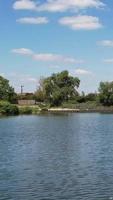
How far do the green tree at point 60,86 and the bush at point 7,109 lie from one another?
42748 mm

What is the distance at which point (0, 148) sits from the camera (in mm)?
45938

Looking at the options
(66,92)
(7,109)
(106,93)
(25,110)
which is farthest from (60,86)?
(7,109)

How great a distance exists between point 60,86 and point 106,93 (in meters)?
18.4

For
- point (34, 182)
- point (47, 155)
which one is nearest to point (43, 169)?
point (34, 182)

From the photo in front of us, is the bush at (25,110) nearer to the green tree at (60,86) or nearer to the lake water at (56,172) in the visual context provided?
the green tree at (60,86)

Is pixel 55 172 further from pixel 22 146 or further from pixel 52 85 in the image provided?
pixel 52 85

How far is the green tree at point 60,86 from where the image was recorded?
18500cm

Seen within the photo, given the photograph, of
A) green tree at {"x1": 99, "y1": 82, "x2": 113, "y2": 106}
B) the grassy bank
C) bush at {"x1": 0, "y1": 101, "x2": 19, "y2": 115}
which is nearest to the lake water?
bush at {"x1": 0, "y1": 101, "x2": 19, "y2": 115}

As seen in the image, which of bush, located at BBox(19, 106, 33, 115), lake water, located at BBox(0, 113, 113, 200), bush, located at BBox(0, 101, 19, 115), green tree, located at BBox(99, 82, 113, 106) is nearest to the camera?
lake water, located at BBox(0, 113, 113, 200)

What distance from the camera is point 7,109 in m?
138

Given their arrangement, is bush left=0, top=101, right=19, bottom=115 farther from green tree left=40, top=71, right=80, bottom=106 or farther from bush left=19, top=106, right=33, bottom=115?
green tree left=40, top=71, right=80, bottom=106

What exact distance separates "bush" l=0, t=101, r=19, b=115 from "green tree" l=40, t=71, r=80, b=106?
4275 centimetres

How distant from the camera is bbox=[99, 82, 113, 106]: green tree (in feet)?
580

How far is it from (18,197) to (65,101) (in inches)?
6426
